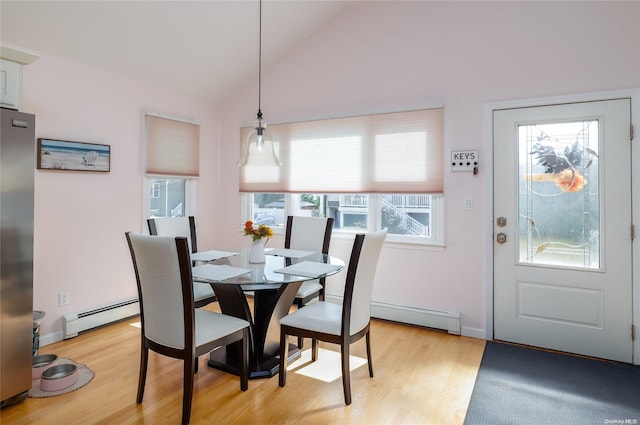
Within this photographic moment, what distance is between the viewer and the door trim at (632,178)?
283cm

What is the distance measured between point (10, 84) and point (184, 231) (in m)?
1.58

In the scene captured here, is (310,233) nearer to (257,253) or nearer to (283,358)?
(257,253)

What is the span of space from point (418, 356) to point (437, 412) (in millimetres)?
764

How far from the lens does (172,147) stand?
4.12 m

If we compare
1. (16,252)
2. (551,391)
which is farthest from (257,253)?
(551,391)

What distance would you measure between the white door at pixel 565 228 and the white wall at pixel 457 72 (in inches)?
6.5

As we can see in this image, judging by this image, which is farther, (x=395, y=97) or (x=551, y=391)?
(x=395, y=97)

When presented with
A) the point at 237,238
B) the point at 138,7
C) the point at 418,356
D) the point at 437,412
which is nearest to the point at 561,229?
the point at 418,356

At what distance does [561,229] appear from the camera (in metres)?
3.10

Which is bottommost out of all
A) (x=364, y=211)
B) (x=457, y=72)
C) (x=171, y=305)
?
Result: (x=171, y=305)

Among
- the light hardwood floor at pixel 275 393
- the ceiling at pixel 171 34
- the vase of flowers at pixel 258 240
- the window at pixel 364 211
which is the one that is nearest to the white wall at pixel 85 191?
the ceiling at pixel 171 34

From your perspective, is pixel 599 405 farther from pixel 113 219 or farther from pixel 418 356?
pixel 113 219

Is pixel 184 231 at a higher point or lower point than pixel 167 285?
higher

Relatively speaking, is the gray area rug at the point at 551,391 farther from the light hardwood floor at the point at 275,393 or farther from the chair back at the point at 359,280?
the chair back at the point at 359,280
